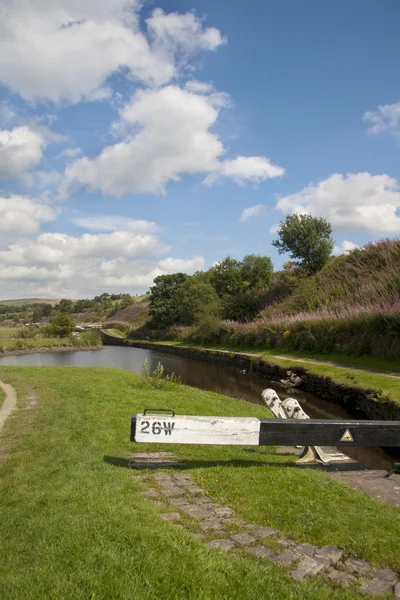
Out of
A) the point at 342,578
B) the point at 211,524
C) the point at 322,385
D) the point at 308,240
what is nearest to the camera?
the point at 342,578

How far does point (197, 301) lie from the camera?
154ft

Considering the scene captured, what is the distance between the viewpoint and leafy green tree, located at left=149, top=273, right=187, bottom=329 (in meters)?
57.6

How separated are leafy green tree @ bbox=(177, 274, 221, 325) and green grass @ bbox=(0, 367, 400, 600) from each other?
3605cm

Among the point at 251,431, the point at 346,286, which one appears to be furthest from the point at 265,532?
the point at 346,286

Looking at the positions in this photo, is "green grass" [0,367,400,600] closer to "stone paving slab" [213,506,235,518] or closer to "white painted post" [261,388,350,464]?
"stone paving slab" [213,506,235,518]

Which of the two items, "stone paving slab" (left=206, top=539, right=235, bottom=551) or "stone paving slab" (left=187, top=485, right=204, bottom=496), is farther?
"stone paving slab" (left=187, top=485, right=204, bottom=496)

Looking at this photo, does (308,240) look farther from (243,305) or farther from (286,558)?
(286,558)

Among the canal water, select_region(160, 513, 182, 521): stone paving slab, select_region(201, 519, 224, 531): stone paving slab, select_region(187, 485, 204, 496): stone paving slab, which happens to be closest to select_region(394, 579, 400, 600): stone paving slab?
select_region(201, 519, 224, 531): stone paving slab

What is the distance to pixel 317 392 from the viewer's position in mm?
16828

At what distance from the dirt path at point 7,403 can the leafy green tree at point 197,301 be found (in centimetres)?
2985

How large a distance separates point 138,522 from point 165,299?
5554 centimetres

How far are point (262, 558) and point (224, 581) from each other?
581 millimetres

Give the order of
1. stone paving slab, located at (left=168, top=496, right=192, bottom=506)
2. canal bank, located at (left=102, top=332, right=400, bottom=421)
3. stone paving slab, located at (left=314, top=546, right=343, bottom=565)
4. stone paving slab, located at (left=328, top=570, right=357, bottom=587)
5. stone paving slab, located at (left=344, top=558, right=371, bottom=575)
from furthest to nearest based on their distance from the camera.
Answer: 1. canal bank, located at (left=102, top=332, right=400, bottom=421)
2. stone paving slab, located at (left=168, top=496, right=192, bottom=506)
3. stone paving slab, located at (left=314, top=546, right=343, bottom=565)
4. stone paving slab, located at (left=344, top=558, right=371, bottom=575)
5. stone paving slab, located at (left=328, top=570, right=357, bottom=587)

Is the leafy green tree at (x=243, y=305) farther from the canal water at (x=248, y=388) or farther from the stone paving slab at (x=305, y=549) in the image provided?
the stone paving slab at (x=305, y=549)
